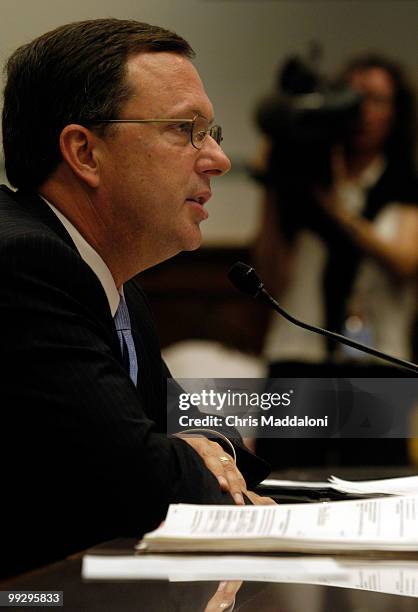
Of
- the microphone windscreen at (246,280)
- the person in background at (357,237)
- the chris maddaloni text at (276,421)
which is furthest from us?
the person in background at (357,237)

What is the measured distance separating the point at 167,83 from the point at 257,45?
229 centimetres

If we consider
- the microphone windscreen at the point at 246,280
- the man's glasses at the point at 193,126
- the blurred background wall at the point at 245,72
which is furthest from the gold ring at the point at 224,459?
the blurred background wall at the point at 245,72

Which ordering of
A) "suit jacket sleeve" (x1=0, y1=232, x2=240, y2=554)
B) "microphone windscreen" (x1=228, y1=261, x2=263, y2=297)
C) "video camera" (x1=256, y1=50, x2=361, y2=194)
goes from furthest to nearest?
"video camera" (x1=256, y1=50, x2=361, y2=194) < "microphone windscreen" (x1=228, y1=261, x2=263, y2=297) < "suit jacket sleeve" (x1=0, y1=232, x2=240, y2=554)

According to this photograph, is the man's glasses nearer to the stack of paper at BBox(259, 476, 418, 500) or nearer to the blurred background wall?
the stack of paper at BBox(259, 476, 418, 500)

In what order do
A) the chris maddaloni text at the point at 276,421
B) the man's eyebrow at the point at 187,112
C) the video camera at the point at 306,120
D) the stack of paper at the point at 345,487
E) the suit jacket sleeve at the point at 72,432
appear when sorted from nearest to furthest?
the suit jacket sleeve at the point at 72,432 < the stack of paper at the point at 345,487 < the man's eyebrow at the point at 187,112 < the chris maddaloni text at the point at 276,421 < the video camera at the point at 306,120

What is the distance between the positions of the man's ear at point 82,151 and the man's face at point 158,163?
0.02m

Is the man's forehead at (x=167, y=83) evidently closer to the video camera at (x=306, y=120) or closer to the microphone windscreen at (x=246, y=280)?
the microphone windscreen at (x=246, y=280)

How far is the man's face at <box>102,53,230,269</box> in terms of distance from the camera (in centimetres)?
139

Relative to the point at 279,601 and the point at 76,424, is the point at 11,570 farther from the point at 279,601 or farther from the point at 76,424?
the point at 279,601

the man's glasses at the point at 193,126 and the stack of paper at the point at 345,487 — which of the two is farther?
the man's glasses at the point at 193,126

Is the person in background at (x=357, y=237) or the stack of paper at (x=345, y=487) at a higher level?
the stack of paper at (x=345, y=487)

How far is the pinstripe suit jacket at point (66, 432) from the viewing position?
97cm

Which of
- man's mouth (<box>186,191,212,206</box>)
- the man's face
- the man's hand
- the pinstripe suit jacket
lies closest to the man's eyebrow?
the man's face

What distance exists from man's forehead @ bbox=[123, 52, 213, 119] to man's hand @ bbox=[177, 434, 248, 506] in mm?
549
